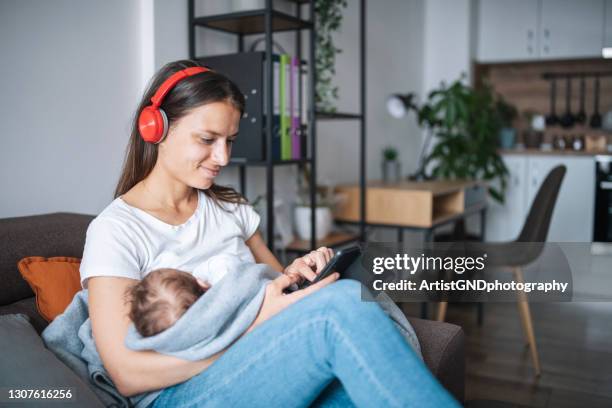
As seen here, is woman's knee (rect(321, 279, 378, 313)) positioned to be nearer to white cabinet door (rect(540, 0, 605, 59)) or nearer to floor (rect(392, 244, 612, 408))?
floor (rect(392, 244, 612, 408))

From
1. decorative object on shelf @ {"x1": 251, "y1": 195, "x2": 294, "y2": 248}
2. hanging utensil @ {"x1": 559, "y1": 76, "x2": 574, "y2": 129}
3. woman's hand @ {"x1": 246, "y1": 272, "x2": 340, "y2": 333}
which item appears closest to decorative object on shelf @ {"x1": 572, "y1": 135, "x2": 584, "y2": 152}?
hanging utensil @ {"x1": 559, "y1": 76, "x2": 574, "y2": 129}

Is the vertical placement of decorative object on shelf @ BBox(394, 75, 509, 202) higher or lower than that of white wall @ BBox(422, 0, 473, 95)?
lower

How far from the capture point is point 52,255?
1494 mm

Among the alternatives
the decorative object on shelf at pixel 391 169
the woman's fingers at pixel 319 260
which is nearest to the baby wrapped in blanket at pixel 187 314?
the woman's fingers at pixel 319 260

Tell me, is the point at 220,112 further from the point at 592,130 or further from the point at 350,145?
the point at 592,130

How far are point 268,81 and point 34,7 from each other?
814 mm

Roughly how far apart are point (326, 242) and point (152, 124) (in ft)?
4.75

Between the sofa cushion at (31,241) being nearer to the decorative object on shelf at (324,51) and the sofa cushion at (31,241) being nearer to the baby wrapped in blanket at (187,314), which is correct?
the baby wrapped in blanket at (187,314)

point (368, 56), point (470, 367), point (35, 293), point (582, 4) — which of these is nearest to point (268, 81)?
point (35, 293)

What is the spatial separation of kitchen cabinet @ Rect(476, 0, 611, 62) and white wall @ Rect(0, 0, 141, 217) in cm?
362

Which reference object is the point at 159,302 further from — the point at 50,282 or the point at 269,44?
the point at 269,44

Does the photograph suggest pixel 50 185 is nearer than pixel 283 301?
No

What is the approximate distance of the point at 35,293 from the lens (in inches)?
54.4

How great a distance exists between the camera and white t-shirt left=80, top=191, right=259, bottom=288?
1234 mm
